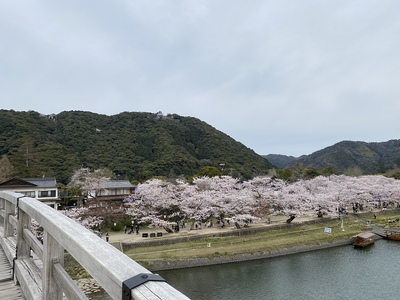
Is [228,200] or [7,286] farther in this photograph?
[228,200]

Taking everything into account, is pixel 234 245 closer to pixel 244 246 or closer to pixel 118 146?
pixel 244 246

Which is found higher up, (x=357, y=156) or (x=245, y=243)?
(x=357, y=156)

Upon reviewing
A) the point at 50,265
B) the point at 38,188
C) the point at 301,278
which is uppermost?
the point at 38,188

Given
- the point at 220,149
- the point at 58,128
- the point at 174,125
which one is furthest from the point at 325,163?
the point at 58,128

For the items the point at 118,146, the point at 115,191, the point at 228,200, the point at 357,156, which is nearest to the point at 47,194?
the point at 115,191

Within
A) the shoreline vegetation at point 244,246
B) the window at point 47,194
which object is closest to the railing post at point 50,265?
the shoreline vegetation at point 244,246

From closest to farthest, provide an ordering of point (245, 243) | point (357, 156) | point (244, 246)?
point (244, 246) → point (245, 243) → point (357, 156)

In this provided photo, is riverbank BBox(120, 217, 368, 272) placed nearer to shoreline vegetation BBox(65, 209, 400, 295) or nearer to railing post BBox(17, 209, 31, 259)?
shoreline vegetation BBox(65, 209, 400, 295)

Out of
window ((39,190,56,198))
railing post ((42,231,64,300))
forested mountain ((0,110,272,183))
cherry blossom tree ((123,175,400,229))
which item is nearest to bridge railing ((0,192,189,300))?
railing post ((42,231,64,300))
